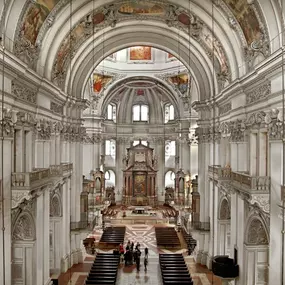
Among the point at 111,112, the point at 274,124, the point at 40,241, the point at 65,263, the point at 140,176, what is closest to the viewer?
the point at 274,124

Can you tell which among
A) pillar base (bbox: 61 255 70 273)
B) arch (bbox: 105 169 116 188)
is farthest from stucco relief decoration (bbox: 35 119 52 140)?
arch (bbox: 105 169 116 188)

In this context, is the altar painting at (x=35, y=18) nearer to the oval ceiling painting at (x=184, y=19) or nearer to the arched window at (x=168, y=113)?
the oval ceiling painting at (x=184, y=19)

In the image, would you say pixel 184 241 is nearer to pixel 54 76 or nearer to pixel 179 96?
pixel 179 96

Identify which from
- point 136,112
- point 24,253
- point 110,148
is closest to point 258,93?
point 24,253

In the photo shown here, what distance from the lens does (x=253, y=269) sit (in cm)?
1335

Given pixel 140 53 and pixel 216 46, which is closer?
pixel 216 46

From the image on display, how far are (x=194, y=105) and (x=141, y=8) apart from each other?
238 inches

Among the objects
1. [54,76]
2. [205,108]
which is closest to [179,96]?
[205,108]

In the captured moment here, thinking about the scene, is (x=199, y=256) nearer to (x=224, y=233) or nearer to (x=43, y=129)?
(x=224, y=233)

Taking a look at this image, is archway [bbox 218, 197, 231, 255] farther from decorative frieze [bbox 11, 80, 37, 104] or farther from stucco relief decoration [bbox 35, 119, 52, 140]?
decorative frieze [bbox 11, 80, 37, 104]

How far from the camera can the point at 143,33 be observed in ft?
66.7

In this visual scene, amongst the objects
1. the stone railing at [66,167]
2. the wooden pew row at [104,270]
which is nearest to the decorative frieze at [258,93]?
the stone railing at [66,167]

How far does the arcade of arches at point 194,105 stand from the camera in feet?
36.8

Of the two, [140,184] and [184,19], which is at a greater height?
[184,19]
